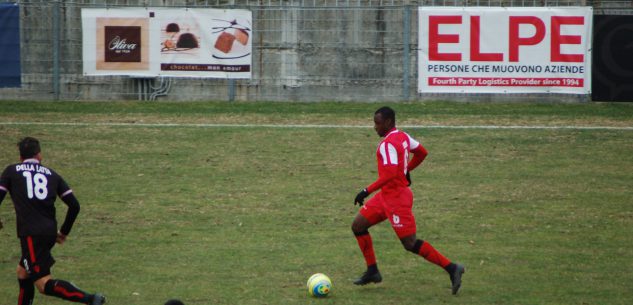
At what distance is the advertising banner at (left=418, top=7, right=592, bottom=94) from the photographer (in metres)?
23.5

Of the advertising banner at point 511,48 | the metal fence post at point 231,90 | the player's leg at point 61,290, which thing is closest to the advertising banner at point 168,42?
the metal fence post at point 231,90

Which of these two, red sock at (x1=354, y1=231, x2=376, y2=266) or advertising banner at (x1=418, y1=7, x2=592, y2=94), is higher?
advertising banner at (x1=418, y1=7, x2=592, y2=94)

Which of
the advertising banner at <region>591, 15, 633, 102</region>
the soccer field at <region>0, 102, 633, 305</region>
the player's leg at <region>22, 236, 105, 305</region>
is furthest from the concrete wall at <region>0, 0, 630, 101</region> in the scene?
the player's leg at <region>22, 236, 105, 305</region>

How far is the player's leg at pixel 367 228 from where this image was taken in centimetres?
1072

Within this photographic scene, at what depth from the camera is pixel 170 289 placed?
11008mm

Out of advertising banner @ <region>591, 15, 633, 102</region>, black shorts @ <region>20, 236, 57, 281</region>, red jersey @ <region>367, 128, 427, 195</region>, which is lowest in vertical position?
black shorts @ <region>20, 236, 57, 281</region>

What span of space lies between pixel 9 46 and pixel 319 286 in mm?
16328

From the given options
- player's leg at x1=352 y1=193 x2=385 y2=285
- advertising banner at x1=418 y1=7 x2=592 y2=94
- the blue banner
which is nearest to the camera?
player's leg at x1=352 y1=193 x2=385 y2=285

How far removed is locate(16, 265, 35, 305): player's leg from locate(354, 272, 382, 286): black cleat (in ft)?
12.1

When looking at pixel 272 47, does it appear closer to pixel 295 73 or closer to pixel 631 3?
pixel 295 73

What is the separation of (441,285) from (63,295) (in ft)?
14.8

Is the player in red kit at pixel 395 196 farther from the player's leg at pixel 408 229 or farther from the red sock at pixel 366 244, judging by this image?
the red sock at pixel 366 244

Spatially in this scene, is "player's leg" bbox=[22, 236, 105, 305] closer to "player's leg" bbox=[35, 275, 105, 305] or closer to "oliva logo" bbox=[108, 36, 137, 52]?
"player's leg" bbox=[35, 275, 105, 305]

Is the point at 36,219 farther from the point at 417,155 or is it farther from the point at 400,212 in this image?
the point at 417,155
